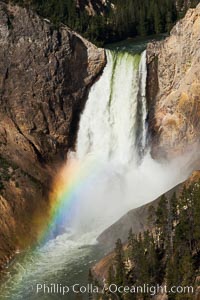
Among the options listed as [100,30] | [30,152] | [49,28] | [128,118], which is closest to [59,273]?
[30,152]

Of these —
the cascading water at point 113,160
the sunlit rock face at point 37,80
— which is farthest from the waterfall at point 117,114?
the sunlit rock face at point 37,80

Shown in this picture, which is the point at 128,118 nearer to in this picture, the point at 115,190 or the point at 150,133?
the point at 150,133

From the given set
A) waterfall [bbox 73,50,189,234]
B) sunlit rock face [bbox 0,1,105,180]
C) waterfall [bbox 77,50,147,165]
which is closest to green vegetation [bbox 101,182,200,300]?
waterfall [bbox 73,50,189,234]

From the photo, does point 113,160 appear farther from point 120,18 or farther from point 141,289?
point 141,289

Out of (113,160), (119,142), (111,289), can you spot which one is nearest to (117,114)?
(119,142)

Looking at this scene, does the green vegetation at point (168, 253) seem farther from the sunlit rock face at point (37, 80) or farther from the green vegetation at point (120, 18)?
the green vegetation at point (120, 18)

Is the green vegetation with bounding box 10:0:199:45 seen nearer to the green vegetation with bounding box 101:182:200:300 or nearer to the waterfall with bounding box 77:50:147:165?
the waterfall with bounding box 77:50:147:165
